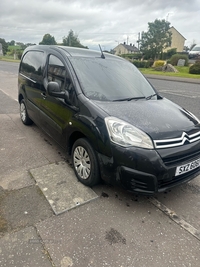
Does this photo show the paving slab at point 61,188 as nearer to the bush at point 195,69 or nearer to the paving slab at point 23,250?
the paving slab at point 23,250

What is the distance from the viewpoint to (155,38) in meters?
36.7

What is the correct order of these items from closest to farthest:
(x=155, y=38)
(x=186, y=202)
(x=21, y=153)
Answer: (x=186, y=202) → (x=21, y=153) → (x=155, y=38)

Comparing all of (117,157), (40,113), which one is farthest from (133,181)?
(40,113)

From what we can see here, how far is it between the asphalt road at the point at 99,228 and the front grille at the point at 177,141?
0.81 m

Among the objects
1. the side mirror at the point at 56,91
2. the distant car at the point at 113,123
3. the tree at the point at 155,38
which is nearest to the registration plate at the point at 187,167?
the distant car at the point at 113,123

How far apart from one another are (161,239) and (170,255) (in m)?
0.18

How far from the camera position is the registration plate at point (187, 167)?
7.61 ft

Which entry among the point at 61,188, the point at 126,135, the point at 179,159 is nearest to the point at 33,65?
the point at 61,188

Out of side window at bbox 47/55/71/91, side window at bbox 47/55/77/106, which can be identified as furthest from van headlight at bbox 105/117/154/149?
side window at bbox 47/55/71/91

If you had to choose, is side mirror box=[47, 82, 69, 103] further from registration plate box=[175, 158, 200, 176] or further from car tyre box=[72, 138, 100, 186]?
Answer: registration plate box=[175, 158, 200, 176]

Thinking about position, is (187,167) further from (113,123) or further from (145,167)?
(113,123)

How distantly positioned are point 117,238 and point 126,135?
3.45 feet

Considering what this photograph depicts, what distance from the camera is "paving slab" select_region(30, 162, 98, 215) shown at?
249 centimetres

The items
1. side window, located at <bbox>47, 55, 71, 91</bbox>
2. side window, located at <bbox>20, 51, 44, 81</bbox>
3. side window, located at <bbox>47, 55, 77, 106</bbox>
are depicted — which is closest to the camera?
side window, located at <bbox>47, 55, 77, 106</bbox>
